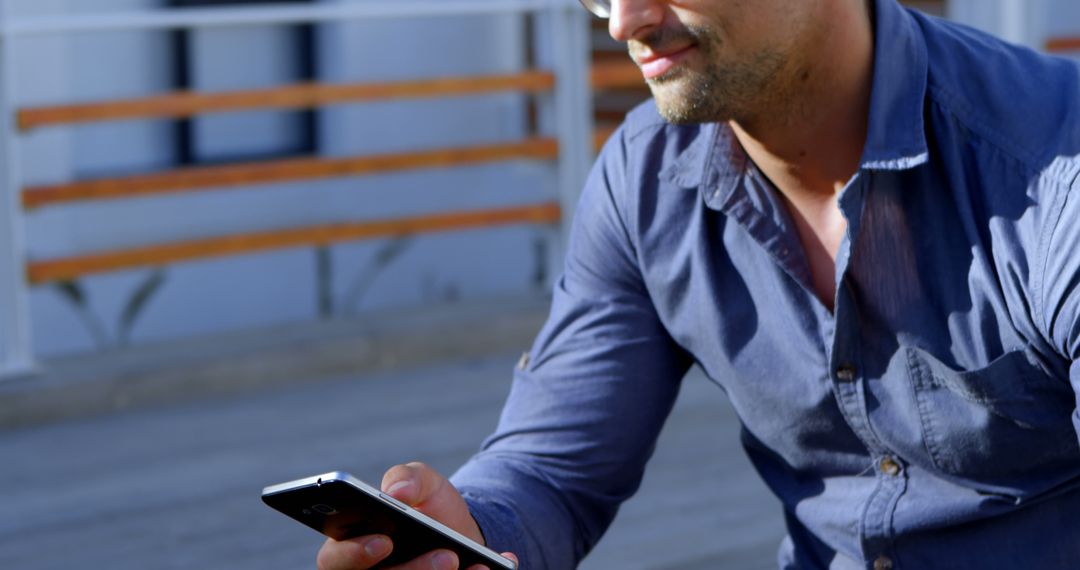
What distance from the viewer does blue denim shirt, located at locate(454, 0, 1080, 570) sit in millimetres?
1725

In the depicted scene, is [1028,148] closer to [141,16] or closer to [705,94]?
[705,94]

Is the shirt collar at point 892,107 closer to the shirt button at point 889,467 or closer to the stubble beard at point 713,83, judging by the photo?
the stubble beard at point 713,83

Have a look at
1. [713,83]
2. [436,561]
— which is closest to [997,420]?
[713,83]

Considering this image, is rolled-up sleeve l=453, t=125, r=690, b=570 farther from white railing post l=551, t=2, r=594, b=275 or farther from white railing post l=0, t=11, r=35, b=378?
white railing post l=551, t=2, r=594, b=275

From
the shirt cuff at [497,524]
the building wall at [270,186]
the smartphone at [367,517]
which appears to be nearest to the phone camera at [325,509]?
the smartphone at [367,517]

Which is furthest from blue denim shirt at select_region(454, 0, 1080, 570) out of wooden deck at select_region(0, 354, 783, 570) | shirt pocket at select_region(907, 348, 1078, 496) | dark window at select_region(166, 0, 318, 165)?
dark window at select_region(166, 0, 318, 165)

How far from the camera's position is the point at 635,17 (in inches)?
69.9

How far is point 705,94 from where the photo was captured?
1766mm

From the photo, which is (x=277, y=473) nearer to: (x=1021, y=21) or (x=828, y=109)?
(x=828, y=109)

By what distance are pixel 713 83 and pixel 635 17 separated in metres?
0.10

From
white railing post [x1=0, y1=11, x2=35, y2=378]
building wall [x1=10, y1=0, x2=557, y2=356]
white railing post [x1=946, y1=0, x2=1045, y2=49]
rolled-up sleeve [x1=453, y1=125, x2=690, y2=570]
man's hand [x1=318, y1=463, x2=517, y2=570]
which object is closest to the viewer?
man's hand [x1=318, y1=463, x2=517, y2=570]

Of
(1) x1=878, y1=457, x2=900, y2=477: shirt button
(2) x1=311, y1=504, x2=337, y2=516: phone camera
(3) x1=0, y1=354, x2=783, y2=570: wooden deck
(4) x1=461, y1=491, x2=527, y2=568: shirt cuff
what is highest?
(2) x1=311, y1=504, x2=337, y2=516: phone camera

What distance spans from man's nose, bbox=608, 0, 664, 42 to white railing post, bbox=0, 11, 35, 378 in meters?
3.22

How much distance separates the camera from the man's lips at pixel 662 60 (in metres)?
1.79
